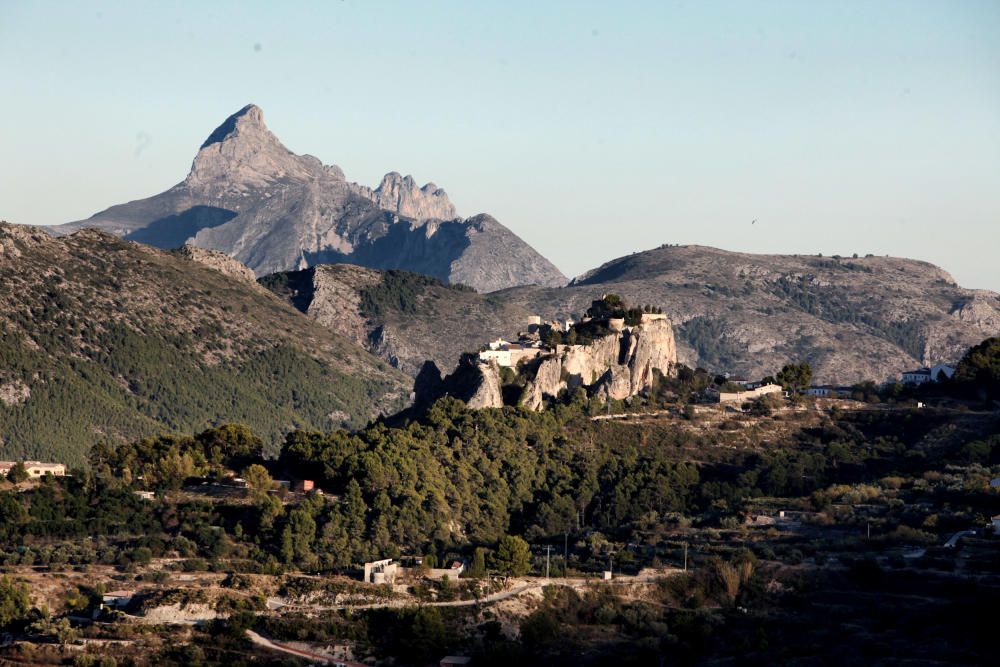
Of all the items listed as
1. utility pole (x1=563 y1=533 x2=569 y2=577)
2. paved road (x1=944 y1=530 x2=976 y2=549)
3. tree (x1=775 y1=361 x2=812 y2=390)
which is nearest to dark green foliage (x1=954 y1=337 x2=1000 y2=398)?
tree (x1=775 y1=361 x2=812 y2=390)

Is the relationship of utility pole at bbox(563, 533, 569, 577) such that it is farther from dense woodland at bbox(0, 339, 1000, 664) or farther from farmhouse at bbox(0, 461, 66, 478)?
farmhouse at bbox(0, 461, 66, 478)

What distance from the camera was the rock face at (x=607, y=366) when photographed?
478ft

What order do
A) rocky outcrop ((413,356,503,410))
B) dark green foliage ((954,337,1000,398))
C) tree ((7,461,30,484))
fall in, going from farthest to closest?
dark green foliage ((954,337,1000,398))
rocky outcrop ((413,356,503,410))
tree ((7,461,30,484))

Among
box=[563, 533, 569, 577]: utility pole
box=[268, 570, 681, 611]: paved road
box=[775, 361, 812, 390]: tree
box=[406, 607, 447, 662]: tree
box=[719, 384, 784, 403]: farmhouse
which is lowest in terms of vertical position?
box=[406, 607, 447, 662]: tree

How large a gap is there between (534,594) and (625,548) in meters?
15.7

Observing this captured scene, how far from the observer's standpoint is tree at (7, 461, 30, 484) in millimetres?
122562

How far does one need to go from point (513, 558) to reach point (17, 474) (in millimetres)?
35833

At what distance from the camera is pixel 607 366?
150000 mm

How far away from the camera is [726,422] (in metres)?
145

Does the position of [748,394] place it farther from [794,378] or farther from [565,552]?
[565,552]

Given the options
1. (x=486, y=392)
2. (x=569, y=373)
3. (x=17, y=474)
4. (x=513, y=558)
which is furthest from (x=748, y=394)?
(x=17, y=474)

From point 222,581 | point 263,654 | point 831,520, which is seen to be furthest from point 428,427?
point 263,654

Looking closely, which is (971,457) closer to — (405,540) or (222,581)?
(405,540)

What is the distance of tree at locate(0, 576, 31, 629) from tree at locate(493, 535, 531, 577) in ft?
81.7
